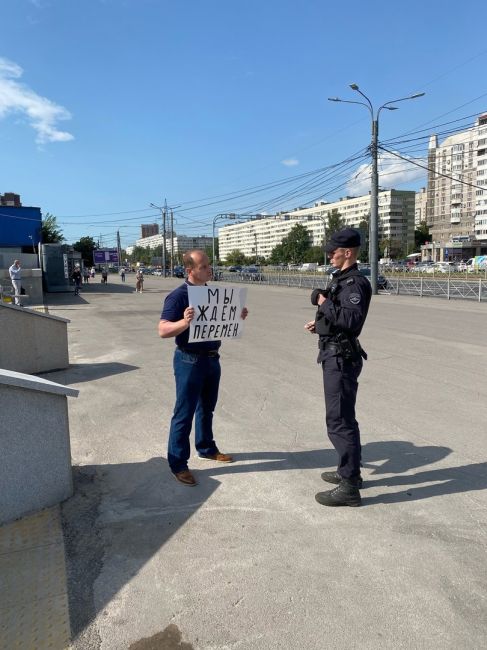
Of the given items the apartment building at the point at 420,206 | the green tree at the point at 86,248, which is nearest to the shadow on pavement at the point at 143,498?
the green tree at the point at 86,248

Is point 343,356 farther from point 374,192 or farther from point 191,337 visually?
point 374,192

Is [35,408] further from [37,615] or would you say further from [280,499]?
[280,499]

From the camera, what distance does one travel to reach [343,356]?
3400mm

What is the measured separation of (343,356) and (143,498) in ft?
5.92

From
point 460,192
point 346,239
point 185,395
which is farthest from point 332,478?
point 460,192

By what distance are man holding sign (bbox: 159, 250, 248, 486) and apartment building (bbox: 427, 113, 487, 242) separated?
122365 mm

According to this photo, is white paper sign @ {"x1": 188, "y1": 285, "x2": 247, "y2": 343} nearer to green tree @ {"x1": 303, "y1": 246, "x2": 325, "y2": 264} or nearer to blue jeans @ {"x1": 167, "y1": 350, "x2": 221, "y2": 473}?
blue jeans @ {"x1": 167, "y1": 350, "x2": 221, "y2": 473}

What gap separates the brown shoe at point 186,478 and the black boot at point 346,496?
1007 mm

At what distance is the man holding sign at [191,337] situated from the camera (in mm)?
3713

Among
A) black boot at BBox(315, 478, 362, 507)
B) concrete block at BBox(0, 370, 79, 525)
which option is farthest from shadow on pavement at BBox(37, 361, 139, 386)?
black boot at BBox(315, 478, 362, 507)

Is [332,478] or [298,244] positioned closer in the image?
[332,478]

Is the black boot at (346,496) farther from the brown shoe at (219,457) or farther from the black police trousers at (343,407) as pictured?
the brown shoe at (219,457)

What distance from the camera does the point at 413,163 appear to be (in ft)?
91.2

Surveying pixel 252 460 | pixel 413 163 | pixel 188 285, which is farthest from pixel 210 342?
pixel 413 163
